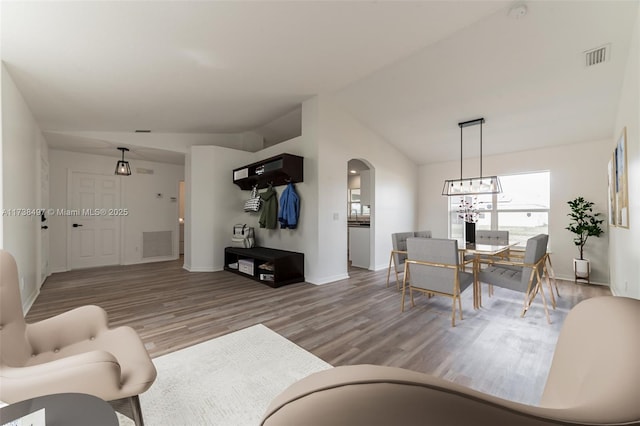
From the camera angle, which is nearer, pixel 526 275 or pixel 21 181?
pixel 526 275

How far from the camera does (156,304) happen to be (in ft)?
10.6

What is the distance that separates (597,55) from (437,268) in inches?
110

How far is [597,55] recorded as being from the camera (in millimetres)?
2742

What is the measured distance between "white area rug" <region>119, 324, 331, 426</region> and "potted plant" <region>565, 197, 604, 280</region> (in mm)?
4786

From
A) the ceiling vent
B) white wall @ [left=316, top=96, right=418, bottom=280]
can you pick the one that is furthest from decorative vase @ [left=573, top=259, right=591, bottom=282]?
the ceiling vent

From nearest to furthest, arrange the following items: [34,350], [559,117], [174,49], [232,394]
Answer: [34,350]
[232,394]
[174,49]
[559,117]

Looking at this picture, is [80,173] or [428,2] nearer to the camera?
[428,2]

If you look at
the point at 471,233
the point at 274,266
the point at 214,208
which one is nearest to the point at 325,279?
the point at 274,266

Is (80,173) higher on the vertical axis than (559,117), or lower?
lower

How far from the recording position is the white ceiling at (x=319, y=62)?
2.16m

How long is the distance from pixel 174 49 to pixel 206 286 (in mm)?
3119

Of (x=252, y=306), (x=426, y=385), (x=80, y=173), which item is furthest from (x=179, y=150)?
(x=426, y=385)

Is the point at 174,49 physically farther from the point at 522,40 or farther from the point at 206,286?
the point at 522,40

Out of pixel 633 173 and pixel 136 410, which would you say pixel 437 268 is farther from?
pixel 136 410
